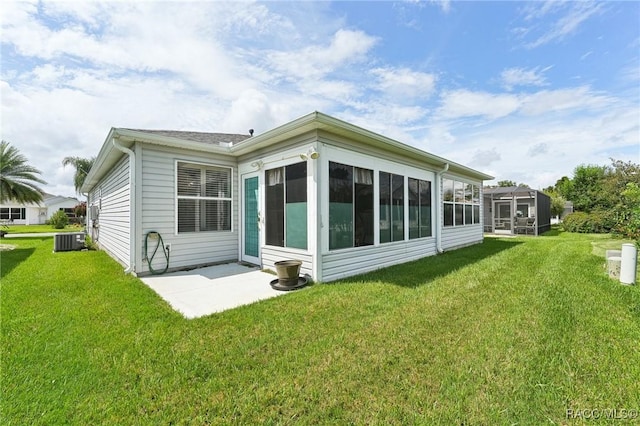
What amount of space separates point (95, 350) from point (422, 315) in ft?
12.0

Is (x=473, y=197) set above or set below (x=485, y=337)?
above

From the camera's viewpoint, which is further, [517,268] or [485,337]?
[517,268]

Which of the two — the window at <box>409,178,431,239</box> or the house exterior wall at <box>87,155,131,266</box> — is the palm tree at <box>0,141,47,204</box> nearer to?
the house exterior wall at <box>87,155,131,266</box>

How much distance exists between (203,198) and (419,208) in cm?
588

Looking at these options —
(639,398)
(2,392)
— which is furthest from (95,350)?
(639,398)

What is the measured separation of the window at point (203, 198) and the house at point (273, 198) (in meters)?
0.02

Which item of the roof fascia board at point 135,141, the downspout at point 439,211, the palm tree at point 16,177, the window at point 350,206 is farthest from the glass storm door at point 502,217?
the palm tree at point 16,177

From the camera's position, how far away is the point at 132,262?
18.4ft

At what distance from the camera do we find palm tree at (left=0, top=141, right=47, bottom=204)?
14.1 meters

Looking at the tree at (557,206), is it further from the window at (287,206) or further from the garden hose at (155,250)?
the garden hose at (155,250)

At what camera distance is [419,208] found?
7.94 metres

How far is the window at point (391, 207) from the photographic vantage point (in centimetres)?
656

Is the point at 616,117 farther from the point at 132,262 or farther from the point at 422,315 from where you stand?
the point at 132,262

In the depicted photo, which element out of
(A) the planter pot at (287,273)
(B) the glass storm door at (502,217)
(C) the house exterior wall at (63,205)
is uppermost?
(C) the house exterior wall at (63,205)
